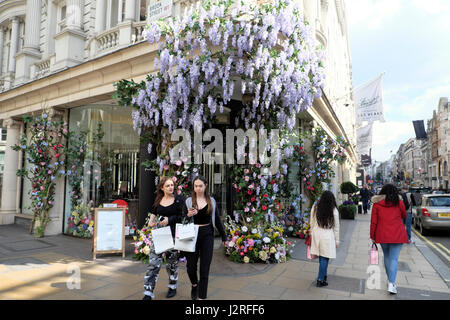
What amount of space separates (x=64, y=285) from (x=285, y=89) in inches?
209

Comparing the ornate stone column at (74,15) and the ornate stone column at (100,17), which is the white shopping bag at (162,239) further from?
the ornate stone column at (74,15)

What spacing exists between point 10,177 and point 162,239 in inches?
443

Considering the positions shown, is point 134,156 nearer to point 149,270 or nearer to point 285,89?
point 285,89

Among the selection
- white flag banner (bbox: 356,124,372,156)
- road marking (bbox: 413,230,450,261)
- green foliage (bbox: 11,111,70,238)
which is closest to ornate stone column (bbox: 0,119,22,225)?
green foliage (bbox: 11,111,70,238)

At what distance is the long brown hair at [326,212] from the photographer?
4645 millimetres

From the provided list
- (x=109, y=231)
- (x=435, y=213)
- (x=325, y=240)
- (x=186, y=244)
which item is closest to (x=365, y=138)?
(x=435, y=213)

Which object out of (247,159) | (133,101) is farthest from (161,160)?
(247,159)

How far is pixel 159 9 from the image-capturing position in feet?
24.8

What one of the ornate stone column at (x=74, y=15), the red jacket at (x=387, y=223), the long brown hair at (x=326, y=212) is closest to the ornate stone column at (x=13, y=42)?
the ornate stone column at (x=74, y=15)

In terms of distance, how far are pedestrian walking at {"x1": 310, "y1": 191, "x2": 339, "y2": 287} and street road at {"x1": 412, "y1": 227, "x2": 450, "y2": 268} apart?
3798 millimetres

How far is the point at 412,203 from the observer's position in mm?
9750

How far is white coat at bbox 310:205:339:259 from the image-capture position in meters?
4.58

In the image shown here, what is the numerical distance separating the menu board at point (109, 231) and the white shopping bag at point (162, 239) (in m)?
3.02
